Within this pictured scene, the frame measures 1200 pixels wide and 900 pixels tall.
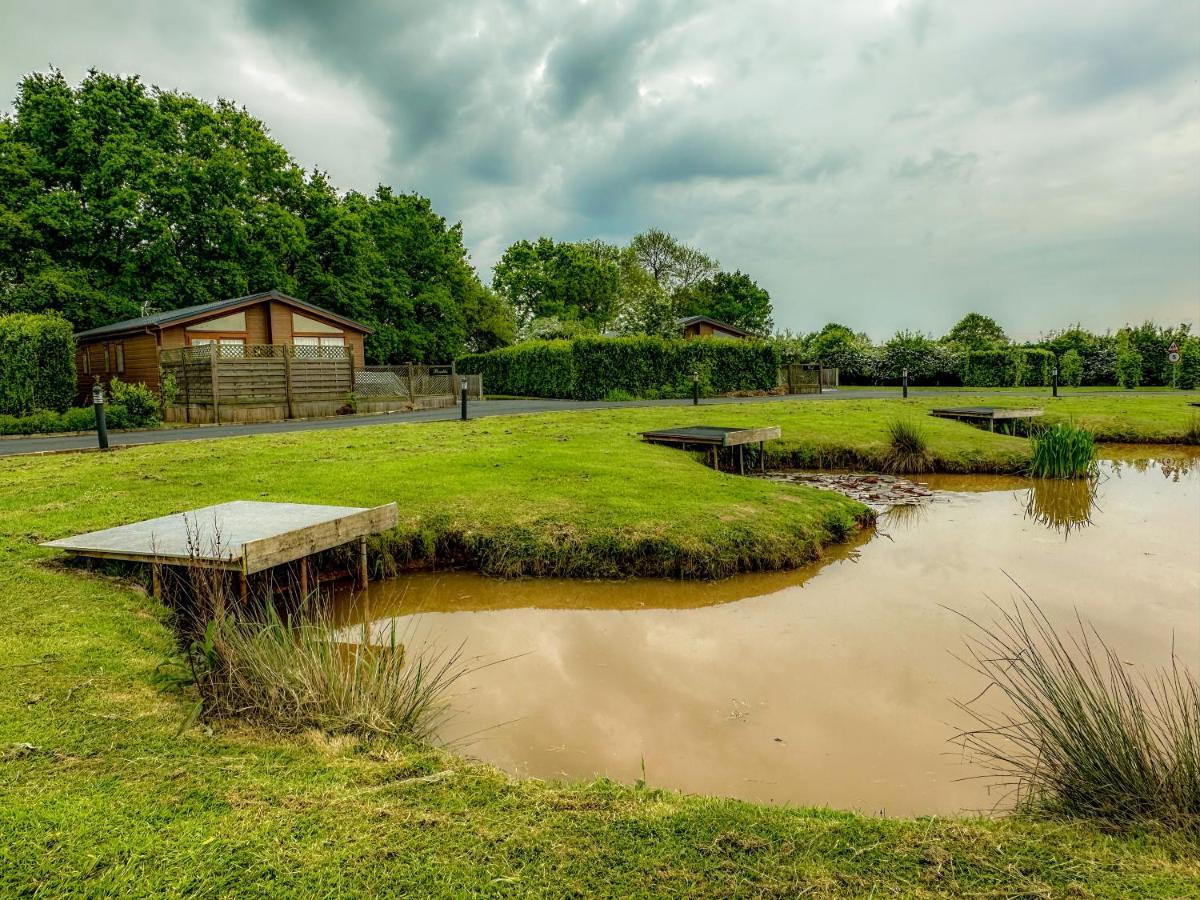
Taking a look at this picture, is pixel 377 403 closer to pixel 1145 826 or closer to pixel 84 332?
pixel 84 332

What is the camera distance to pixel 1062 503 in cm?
1005

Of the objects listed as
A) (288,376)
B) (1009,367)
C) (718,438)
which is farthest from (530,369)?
(1009,367)

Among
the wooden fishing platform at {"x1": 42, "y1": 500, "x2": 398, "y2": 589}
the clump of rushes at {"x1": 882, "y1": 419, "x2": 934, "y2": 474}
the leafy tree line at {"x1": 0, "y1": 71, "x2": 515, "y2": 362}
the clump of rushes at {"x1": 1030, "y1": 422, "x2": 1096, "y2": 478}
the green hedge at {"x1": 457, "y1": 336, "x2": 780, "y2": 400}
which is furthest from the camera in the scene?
the green hedge at {"x1": 457, "y1": 336, "x2": 780, "y2": 400}

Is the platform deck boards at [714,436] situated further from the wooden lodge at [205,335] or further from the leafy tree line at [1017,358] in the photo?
the leafy tree line at [1017,358]

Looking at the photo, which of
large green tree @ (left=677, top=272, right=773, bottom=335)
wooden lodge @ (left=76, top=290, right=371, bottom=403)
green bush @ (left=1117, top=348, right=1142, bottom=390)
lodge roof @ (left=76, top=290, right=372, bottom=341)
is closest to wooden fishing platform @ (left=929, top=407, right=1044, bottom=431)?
wooden lodge @ (left=76, top=290, right=371, bottom=403)

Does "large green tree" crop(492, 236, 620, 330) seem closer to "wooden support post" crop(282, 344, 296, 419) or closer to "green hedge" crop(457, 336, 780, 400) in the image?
"green hedge" crop(457, 336, 780, 400)

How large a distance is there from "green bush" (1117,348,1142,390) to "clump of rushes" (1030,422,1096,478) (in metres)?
26.5

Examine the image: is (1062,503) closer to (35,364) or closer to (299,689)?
(299,689)

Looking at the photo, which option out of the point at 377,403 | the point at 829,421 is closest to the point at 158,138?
the point at 377,403

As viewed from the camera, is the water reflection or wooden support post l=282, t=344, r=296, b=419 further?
wooden support post l=282, t=344, r=296, b=419

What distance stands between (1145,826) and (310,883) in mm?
2853

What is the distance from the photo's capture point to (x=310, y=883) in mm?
2217

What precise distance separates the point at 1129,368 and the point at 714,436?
30539mm

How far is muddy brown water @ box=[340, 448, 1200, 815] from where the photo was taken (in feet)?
11.8
